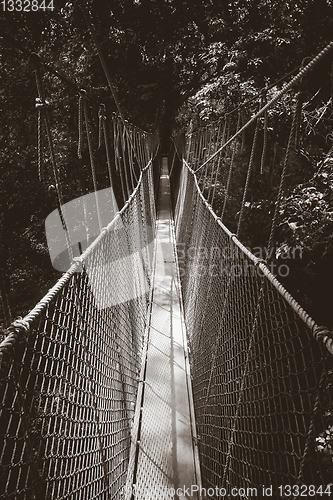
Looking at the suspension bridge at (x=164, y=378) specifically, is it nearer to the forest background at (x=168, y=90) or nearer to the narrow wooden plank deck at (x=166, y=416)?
the narrow wooden plank deck at (x=166, y=416)

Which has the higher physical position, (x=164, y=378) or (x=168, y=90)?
(x=168, y=90)

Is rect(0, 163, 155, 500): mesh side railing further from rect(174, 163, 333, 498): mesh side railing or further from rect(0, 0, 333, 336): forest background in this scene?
rect(0, 0, 333, 336): forest background

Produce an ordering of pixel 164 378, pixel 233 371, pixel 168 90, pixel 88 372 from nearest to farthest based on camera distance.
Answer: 1. pixel 88 372
2. pixel 233 371
3. pixel 164 378
4. pixel 168 90

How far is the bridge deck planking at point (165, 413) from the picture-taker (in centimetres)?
175

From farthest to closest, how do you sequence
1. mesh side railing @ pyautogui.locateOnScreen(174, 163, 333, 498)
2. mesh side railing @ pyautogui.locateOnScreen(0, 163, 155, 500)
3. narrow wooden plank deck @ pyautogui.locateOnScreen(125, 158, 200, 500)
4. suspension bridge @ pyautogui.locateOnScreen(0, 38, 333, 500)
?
narrow wooden plank deck @ pyautogui.locateOnScreen(125, 158, 200, 500) → mesh side railing @ pyautogui.locateOnScreen(174, 163, 333, 498) → suspension bridge @ pyautogui.locateOnScreen(0, 38, 333, 500) → mesh side railing @ pyautogui.locateOnScreen(0, 163, 155, 500)

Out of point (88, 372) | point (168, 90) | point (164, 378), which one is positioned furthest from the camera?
point (168, 90)

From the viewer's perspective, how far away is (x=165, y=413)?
2.15 metres

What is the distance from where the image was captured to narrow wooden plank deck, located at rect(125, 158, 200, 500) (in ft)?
5.69

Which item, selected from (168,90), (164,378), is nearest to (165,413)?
(164,378)

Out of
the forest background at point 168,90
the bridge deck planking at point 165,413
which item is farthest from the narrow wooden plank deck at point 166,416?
the forest background at point 168,90

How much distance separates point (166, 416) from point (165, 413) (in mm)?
23

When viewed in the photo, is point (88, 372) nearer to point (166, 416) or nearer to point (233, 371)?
point (233, 371)

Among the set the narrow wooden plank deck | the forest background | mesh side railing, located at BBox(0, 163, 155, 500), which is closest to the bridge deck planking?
the narrow wooden plank deck

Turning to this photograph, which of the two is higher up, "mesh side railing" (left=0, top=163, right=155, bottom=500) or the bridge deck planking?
"mesh side railing" (left=0, top=163, right=155, bottom=500)
